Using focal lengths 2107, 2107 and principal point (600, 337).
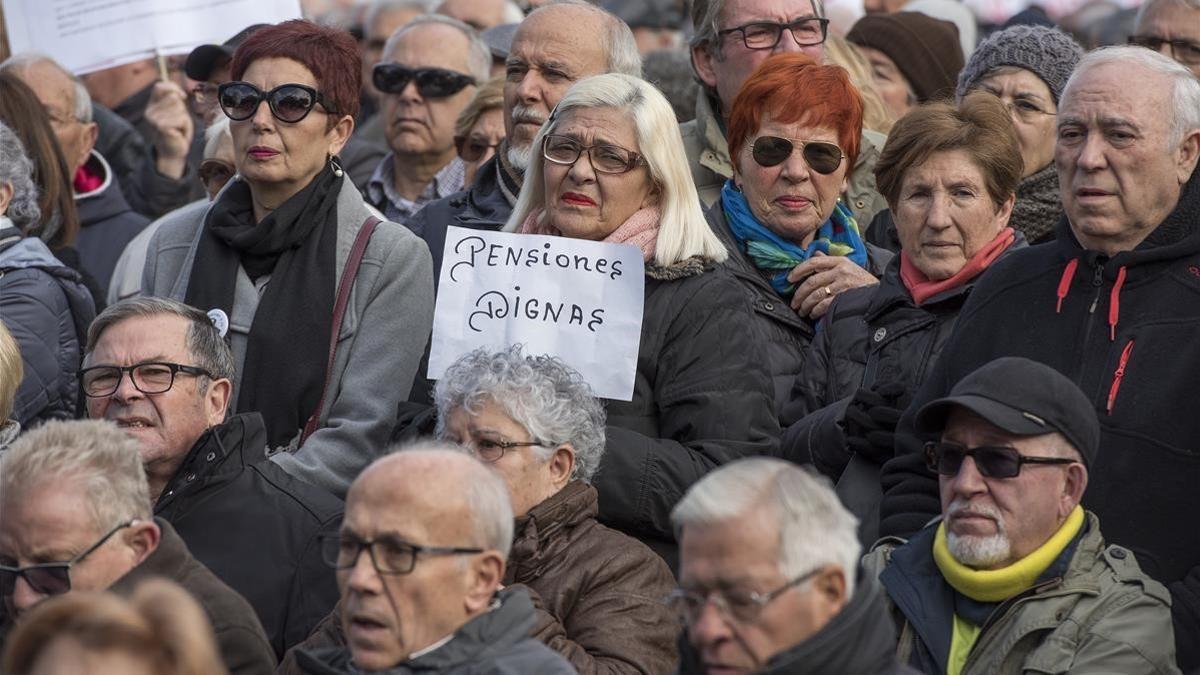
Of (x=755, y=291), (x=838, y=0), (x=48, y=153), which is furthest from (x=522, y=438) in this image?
(x=838, y=0)

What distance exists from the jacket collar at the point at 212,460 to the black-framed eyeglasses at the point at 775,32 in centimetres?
264

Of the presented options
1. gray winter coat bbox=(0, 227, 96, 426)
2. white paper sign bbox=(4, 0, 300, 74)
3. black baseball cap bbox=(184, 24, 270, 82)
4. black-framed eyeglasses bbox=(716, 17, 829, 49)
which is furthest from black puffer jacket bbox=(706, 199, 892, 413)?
white paper sign bbox=(4, 0, 300, 74)

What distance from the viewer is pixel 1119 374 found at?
555 centimetres

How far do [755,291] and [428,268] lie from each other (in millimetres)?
1057

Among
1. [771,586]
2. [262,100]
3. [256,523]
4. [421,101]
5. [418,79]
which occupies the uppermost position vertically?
[262,100]

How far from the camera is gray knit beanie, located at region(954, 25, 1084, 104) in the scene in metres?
7.74

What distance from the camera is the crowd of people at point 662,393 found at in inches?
186

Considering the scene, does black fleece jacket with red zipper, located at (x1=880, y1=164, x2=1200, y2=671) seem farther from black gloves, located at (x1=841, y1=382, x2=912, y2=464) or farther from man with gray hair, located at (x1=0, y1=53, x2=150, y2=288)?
man with gray hair, located at (x1=0, y1=53, x2=150, y2=288)

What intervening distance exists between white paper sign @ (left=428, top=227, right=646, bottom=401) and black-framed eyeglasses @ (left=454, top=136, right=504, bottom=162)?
224 cm

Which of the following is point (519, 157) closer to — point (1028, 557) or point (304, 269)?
point (304, 269)

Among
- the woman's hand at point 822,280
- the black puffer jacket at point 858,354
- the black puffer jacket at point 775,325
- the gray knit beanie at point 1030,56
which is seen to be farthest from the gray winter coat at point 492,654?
the gray knit beanie at point 1030,56

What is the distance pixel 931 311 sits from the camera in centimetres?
636

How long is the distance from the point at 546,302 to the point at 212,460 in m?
1.08

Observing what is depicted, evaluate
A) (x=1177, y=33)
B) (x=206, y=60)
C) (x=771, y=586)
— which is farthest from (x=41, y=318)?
(x=1177, y=33)
